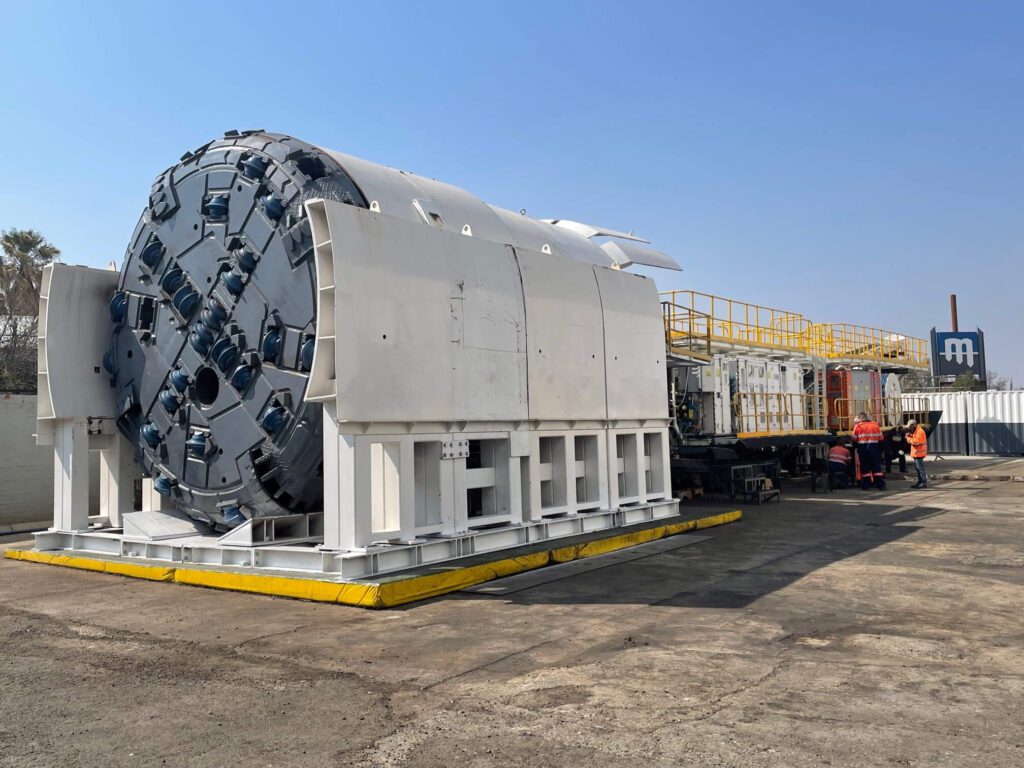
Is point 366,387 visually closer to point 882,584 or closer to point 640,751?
point 640,751

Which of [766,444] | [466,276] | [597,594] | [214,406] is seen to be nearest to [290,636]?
[597,594]

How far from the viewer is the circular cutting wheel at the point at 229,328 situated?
8227 mm

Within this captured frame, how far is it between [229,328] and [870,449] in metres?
15.2

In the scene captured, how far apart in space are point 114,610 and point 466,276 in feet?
15.5

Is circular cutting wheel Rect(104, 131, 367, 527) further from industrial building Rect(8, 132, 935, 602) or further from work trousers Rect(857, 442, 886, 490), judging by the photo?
work trousers Rect(857, 442, 886, 490)

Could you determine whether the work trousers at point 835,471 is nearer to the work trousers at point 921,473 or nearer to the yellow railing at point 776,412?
the yellow railing at point 776,412

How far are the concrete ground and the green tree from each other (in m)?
18.0

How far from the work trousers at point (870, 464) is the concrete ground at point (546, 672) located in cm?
1017

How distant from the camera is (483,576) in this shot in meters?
8.16

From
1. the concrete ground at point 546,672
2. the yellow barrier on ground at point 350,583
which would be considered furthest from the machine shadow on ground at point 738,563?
the yellow barrier on ground at point 350,583

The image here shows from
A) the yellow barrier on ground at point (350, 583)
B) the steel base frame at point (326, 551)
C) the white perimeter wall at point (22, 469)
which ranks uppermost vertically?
the white perimeter wall at point (22, 469)

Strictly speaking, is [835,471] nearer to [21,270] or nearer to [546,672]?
[546,672]

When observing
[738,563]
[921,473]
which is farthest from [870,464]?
[738,563]

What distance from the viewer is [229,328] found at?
866 centimetres
